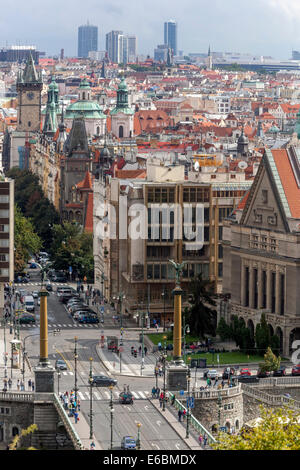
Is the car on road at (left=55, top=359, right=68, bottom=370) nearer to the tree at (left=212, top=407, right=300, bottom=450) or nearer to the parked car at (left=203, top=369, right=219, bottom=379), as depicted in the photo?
the parked car at (left=203, top=369, right=219, bottom=379)

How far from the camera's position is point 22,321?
149875 mm

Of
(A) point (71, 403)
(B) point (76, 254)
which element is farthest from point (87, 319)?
(A) point (71, 403)

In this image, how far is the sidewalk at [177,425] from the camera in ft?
325

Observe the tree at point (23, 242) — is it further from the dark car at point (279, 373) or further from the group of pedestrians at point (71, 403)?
the group of pedestrians at point (71, 403)

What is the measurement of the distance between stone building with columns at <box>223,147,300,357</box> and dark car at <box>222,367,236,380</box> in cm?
911

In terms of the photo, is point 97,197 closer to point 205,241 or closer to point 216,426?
point 205,241

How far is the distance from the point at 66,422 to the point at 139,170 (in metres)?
60.8

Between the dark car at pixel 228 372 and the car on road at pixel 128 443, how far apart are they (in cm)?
2319

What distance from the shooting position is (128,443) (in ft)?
323

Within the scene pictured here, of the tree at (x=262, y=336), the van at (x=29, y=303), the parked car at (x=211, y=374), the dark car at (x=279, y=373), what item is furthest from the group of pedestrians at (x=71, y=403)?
the van at (x=29, y=303)

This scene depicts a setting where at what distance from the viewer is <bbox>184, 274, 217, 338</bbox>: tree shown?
140 metres

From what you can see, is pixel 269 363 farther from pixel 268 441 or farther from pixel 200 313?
pixel 268 441

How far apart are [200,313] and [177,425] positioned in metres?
35.0
